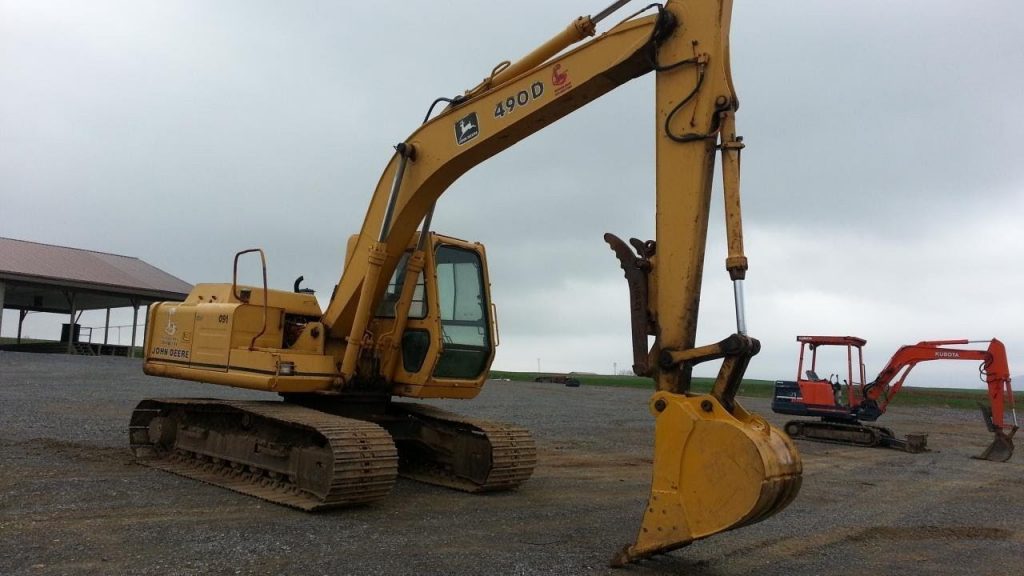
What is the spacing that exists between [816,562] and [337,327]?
530 centimetres

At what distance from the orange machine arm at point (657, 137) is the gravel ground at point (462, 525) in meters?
1.75

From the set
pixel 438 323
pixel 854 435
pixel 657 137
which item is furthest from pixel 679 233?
pixel 854 435

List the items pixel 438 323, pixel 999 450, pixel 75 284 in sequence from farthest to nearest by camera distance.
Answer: pixel 75 284 < pixel 999 450 < pixel 438 323

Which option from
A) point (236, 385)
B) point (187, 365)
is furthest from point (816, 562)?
point (187, 365)

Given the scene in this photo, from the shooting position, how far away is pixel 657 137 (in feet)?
18.4

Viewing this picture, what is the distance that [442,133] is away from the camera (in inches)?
299

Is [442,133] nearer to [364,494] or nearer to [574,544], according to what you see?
[364,494]

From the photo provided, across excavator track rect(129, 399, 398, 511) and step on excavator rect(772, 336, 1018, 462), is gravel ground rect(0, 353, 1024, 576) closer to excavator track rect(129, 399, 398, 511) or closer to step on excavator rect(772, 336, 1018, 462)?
excavator track rect(129, 399, 398, 511)

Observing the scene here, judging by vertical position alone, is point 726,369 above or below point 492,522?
above

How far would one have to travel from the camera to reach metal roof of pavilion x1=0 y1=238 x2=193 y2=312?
2924 centimetres

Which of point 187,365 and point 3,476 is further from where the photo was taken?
point 187,365

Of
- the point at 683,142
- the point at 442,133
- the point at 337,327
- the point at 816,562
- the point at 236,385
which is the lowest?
the point at 816,562

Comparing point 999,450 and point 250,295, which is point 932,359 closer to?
point 999,450

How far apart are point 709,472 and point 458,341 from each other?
418cm
